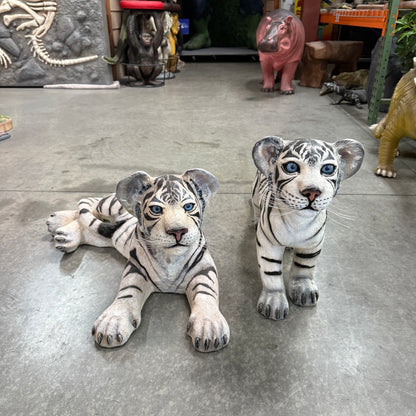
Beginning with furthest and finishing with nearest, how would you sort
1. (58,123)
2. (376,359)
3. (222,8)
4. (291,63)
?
(222,8), (291,63), (58,123), (376,359)

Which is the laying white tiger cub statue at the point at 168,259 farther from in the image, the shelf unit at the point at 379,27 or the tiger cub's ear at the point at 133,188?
the shelf unit at the point at 379,27

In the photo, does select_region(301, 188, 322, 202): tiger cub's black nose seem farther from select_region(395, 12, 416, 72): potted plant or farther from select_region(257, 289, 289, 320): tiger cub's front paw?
select_region(395, 12, 416, 72): potted plant

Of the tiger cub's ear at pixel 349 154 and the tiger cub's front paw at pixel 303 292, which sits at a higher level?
the tiger cub's ear at pixel 349 154

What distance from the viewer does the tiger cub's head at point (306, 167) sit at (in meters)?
1.37

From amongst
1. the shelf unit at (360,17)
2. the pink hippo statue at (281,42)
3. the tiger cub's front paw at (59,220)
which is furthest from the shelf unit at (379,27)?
the tiger cub's front paw at (59,220)

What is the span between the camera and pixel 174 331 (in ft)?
5.35

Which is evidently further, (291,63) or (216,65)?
(216,65)

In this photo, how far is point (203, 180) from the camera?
160 cm

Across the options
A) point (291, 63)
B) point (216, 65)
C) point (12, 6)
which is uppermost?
point (12, 6)

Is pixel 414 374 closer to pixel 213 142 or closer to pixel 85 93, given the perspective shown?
pixel 213 142

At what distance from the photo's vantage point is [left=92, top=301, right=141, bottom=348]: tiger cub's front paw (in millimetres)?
1522

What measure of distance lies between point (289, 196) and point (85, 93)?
5599mm

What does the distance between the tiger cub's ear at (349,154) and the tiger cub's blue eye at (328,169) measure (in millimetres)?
115

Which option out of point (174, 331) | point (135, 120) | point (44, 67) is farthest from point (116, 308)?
point (44, 67)
